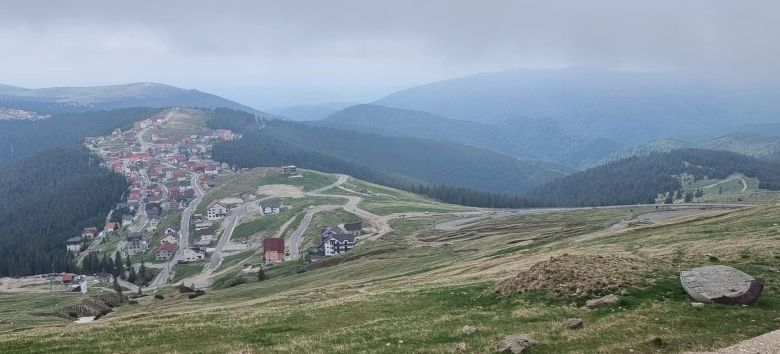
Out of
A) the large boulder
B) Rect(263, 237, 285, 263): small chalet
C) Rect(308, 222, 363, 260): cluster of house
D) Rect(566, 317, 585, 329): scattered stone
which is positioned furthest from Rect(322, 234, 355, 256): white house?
Rect(566, 317, 585, 329): scattered stone

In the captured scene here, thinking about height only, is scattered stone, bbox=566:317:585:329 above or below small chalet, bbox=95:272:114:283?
above

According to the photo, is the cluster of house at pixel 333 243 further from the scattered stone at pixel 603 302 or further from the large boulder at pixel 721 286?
the large boulder at pixel 721 286

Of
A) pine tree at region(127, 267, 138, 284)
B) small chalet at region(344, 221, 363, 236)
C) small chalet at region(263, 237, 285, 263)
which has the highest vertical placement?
small chalet at region(344, 221, 363, 236)

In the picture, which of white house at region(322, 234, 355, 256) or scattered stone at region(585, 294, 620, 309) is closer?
scattered stone at region(585, 294, 620, 309)

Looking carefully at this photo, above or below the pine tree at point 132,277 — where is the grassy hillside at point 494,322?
above

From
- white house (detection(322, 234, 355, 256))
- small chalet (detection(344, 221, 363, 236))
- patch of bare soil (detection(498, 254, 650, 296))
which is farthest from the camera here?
small chalet (detection(344, 221, 363, 236))

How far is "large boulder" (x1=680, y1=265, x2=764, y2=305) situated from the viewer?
2833 cm

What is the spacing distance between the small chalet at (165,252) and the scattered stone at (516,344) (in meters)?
184

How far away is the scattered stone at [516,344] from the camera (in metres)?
23.5

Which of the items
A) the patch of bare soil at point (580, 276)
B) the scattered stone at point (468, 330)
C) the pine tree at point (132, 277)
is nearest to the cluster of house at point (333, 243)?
the pine tree at point (132, 277)

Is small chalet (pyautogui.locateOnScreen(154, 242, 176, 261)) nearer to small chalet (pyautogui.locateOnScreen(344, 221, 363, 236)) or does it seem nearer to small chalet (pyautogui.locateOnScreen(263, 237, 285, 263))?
small chalet (pyautogui.locateOnScreen(263, 237, 285, 263))

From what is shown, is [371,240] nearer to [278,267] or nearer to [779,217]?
[278,267]

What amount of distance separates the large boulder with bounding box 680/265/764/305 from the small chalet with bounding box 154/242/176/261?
183992mm

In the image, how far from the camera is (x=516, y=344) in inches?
933
